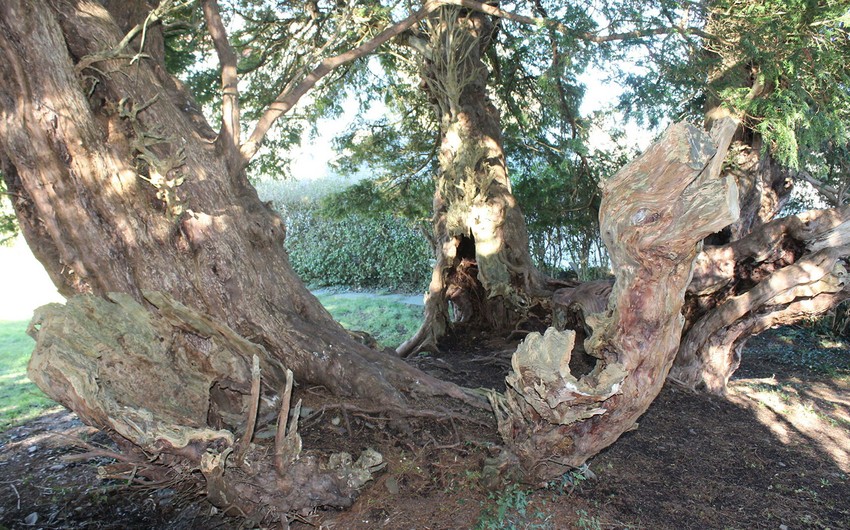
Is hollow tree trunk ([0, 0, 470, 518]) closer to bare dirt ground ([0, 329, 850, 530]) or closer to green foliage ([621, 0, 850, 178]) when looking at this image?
bare dirt ground ([0, 329, 850, 530])

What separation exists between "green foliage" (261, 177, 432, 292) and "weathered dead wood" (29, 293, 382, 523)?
9999 mm

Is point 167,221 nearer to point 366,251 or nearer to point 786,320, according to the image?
point 786,320

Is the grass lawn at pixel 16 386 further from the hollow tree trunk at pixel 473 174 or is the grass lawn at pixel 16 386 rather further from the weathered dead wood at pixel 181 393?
the hollow tree trunk at pixel 473 174

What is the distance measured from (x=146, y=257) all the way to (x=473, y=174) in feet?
13.4

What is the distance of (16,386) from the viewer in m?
7.97

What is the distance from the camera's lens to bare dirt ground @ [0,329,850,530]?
348 cm

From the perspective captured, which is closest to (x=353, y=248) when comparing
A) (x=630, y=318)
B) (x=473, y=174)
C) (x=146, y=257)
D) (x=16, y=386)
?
(x=16, y=386)

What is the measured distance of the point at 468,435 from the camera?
421cm

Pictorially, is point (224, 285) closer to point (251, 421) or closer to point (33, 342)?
point (251, 421)

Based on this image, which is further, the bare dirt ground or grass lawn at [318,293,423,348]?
grass lawn at [318,293,423,348]

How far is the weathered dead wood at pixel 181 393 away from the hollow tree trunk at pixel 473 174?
12.0ft

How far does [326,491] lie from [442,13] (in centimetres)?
540

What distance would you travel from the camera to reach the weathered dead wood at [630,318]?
8.30ft

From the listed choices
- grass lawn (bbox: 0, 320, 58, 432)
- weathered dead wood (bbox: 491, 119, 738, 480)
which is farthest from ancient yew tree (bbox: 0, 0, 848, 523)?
grass lawn (bbox: 0, 320, 58, 432)
